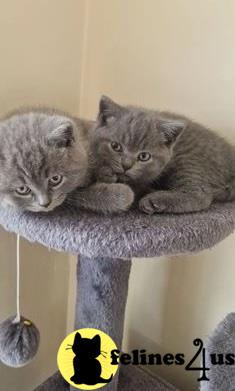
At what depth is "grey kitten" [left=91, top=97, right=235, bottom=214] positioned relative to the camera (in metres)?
0.79

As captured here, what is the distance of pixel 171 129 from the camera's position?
812 millimetres

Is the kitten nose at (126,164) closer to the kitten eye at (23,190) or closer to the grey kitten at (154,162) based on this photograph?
the grey kitten at (154,162)

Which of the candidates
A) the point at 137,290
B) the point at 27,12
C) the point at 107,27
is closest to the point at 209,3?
the point at 107,27

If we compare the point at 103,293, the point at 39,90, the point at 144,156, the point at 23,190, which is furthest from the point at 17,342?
the point at 39,90

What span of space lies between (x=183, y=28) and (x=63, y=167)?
54 cm

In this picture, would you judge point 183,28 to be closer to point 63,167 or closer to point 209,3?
point 209,3

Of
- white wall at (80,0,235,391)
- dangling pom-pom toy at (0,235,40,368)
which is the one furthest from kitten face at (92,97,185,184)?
Answer: dangling pom-pom toy at (0,235,40,368)

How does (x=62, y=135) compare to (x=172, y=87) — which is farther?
(x=172, y=87)

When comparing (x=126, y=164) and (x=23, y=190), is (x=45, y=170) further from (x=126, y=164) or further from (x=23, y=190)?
(x=126, y=164)

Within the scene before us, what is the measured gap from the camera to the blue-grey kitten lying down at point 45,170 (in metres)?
0.69

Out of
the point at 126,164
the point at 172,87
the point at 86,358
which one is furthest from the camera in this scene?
the point at 172,87

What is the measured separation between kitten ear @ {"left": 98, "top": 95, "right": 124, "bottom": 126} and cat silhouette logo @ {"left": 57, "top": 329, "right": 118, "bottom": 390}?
40cm

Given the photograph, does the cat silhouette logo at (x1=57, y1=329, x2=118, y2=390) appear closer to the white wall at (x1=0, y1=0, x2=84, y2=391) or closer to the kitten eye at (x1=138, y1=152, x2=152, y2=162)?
the kitten eye at (x1=138, y1=152, x2=152, y2=162)

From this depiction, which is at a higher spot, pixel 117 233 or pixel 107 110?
pixel 107 110
